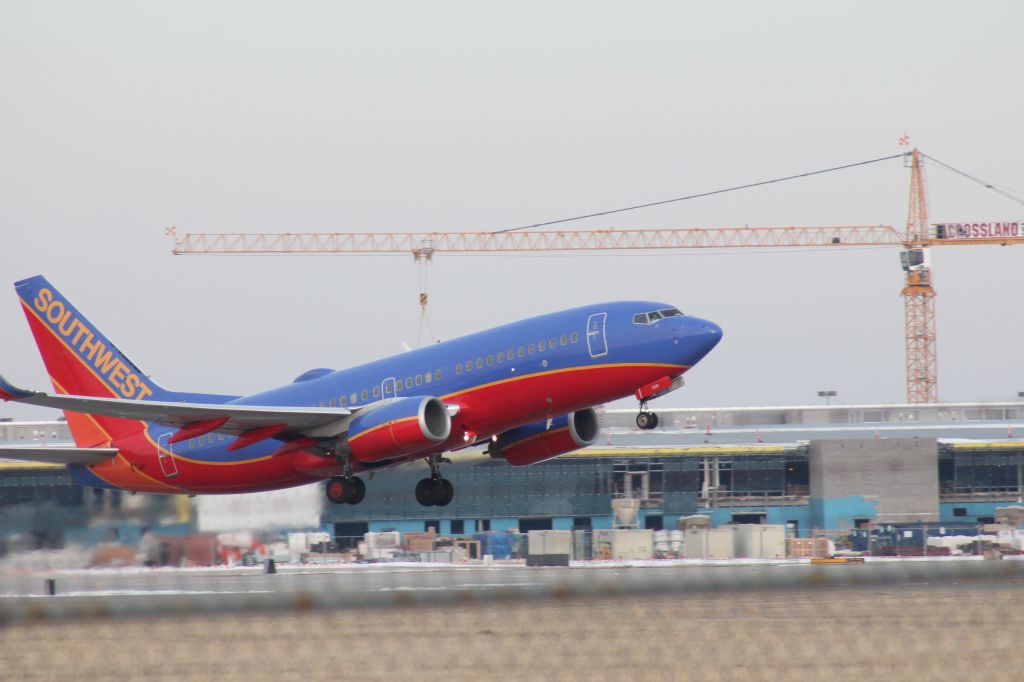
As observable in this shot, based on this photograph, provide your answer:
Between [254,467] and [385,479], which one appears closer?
[254,467]

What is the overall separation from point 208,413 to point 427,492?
7.91m

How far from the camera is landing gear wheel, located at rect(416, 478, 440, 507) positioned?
1826 inches

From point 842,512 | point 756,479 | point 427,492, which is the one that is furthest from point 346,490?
point 756,479

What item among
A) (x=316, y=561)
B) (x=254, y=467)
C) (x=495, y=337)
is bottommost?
(x=316, y=561)

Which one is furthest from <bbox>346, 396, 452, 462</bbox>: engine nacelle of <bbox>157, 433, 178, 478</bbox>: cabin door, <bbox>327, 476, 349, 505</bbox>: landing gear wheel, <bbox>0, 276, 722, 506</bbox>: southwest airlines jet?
<bbox>157, 433, 178, 478</bbox>: cabin door

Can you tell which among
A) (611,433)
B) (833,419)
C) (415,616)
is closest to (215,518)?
(415,616)

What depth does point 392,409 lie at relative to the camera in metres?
42.1

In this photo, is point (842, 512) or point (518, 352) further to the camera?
point (842, 512)

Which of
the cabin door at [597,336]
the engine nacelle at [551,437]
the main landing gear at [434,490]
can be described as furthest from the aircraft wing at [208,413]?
the cabin door at [597,336]

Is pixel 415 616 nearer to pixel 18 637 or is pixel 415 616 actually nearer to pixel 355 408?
pixel 18 637

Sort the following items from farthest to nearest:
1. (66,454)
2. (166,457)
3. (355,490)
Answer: (66,454) < (166,457) < (355,490)

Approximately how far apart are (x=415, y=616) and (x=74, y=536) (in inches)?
799

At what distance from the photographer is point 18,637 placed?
27672mm

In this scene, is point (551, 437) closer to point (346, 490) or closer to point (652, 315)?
point (346, 490)
